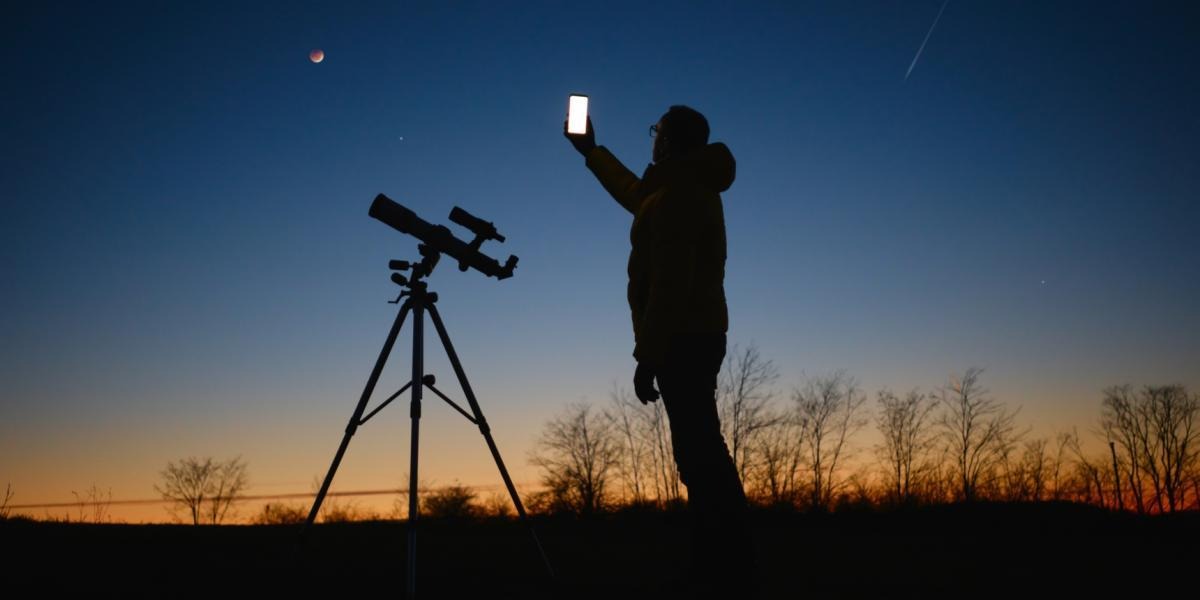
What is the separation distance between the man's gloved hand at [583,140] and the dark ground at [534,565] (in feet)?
8.08

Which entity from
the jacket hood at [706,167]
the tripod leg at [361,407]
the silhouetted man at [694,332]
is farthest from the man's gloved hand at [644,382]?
the tripod leg at [361,407]

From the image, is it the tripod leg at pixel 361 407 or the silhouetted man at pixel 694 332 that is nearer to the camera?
the silhouetted man at pixel 694 332

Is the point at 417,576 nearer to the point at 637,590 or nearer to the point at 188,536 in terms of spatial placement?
the point at 637,590

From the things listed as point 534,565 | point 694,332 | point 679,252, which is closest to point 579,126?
point 679,252

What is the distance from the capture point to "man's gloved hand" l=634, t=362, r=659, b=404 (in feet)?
8.43

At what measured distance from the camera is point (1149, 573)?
4.29 m

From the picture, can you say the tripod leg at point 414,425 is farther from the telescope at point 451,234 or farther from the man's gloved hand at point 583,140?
the man's gloved hand at point 583,140

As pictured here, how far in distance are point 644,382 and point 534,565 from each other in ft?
8.21

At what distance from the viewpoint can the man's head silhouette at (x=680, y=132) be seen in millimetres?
2965

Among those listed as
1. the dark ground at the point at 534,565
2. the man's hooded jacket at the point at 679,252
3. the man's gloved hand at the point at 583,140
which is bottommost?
the dark ground at the point at 534,565

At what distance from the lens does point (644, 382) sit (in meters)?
2.59

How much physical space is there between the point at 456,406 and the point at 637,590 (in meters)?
1.48

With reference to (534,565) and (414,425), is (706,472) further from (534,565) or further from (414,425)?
(534,565)

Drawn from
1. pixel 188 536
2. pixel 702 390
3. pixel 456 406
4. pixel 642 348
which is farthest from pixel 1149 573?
pixel 188 536
